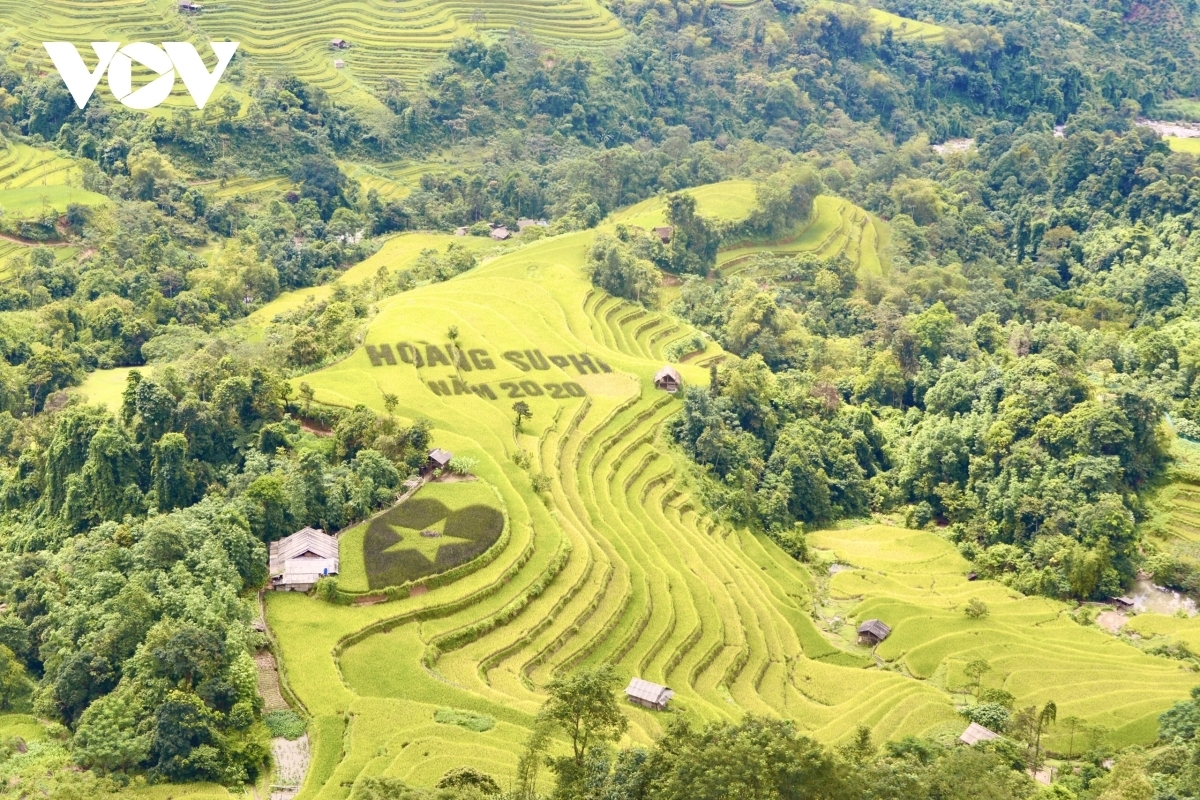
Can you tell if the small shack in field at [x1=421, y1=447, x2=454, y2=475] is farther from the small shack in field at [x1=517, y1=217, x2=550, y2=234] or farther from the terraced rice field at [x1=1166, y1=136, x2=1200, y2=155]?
the terraced rice field at [x1=1166, y1=136, x2=1200, y2=155]

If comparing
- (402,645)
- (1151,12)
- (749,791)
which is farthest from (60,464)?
(1151,12)

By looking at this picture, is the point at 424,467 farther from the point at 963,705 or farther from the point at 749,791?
the point at 749,791

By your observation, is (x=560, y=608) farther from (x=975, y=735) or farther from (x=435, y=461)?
(x=975, y=735)

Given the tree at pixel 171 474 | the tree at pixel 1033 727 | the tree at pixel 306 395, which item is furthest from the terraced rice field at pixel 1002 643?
the tree at pixel 171 474

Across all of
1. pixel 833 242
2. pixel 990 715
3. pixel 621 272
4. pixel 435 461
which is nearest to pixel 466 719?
pixel 435 461

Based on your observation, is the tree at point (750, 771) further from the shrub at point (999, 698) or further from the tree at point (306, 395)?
the tree at point (306, 395)

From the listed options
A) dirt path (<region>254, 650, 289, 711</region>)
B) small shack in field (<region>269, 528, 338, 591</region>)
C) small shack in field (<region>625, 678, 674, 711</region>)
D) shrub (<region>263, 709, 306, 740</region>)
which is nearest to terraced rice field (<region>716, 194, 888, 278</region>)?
small shack in field (<region>269, 528, 338, 591</region>)
